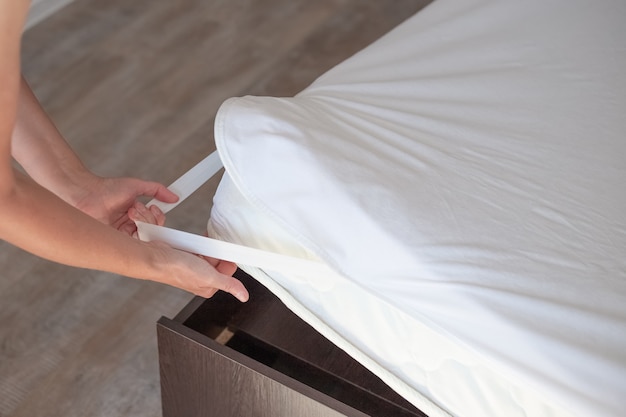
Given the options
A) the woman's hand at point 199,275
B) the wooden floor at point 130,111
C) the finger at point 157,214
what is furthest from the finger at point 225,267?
the wooden floor at point 130,111

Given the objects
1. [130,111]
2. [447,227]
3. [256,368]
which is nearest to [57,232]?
[256,368]

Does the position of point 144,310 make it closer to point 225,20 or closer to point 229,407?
point 229,407

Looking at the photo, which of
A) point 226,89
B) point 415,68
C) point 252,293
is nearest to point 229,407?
point 252,293

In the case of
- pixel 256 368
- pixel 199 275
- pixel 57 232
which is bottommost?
pixel 256 368

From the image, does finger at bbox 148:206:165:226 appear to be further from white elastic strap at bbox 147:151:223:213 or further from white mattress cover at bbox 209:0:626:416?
white mattress cover at bbox 209:0:626:416

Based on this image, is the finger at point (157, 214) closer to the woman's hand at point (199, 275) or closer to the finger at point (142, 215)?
Answer: the finger at point (142, 215)

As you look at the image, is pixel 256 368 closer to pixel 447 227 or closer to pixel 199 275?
Result: pixel 199 275

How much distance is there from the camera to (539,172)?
1255 mm

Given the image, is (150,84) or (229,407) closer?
(229,407)

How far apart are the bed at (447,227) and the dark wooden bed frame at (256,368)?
0.10m

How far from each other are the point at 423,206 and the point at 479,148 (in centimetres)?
21

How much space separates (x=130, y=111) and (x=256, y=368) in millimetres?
1251

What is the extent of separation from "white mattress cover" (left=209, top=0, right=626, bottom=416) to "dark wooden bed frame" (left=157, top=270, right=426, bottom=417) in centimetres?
10

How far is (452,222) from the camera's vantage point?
1.13 m
